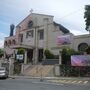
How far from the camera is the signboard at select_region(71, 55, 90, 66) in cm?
3556

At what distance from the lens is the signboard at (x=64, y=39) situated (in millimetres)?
45812

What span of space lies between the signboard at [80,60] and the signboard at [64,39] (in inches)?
347

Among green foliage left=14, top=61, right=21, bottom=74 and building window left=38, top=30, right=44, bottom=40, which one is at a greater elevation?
building window left=38, top=30, right=44, bottom=40

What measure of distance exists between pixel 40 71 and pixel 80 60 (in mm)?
7087

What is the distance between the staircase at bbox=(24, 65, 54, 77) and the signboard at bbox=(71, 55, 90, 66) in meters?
3.80

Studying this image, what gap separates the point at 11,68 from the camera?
43625 mm

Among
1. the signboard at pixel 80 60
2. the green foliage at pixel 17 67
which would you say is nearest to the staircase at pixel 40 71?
the green foliage at pixel 17 67

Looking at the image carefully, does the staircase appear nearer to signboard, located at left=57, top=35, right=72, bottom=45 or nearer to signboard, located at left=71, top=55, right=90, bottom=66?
signboard, located at left=71, top=55, right=90, bottom=66

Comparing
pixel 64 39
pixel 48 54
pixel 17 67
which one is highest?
pixel 64 39

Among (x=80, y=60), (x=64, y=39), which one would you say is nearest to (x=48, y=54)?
(x=64, y=39)

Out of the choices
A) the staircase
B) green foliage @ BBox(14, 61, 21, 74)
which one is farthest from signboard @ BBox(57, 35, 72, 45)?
green foliage @ BBox(14, 61, 21, 74)

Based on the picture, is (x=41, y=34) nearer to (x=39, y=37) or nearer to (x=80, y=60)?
(x=39, y=37)

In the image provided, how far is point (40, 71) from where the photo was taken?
40.5 m

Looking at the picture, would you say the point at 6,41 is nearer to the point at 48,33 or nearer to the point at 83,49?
the point at 48,33
